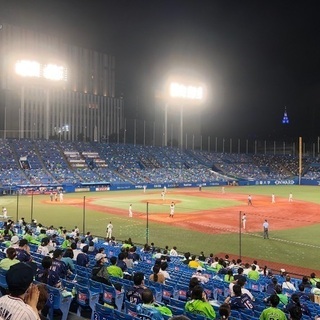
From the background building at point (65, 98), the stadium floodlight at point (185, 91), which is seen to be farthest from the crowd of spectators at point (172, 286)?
the background building at point (65, 98)

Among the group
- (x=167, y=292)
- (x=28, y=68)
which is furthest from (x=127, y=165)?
(x=167, y=292)

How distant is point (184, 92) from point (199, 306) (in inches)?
3418

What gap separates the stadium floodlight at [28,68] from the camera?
240ft

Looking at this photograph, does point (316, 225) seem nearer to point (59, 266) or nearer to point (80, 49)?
point (59, 266)

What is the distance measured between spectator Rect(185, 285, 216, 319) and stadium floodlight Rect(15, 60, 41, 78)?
2885 inches

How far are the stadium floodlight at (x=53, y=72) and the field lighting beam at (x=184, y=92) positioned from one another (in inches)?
995

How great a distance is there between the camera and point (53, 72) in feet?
250

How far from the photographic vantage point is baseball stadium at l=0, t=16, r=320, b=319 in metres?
22.3

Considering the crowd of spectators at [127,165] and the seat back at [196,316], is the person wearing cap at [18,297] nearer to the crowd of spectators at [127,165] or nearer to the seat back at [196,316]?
the seat back at [196,316]

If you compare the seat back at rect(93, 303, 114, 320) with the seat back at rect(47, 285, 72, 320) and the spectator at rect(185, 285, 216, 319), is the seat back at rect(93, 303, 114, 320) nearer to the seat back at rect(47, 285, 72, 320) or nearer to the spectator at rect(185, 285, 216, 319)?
the spectator at rect(185, 285, 216, 319)

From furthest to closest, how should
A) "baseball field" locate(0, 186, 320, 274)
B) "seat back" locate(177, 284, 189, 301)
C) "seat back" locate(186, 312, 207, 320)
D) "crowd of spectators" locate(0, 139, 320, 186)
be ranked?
"crowd of spectators" locate(0, 139, 320, 186), "baseball field" locate(0, 186, 320, 274), "seat back" locate(177, 284, 189, 301), "seat back" locate(186, 312, 207, 320)

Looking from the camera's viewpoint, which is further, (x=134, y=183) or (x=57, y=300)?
(x=134, y=183)

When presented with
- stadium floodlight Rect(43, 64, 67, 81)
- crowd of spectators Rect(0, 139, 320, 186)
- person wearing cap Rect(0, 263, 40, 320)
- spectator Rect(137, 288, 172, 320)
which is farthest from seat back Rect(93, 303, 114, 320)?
stadium floodlight Rect(43, 64, 67, 81)

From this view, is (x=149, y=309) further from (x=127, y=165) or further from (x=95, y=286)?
(x=127, y=165)
